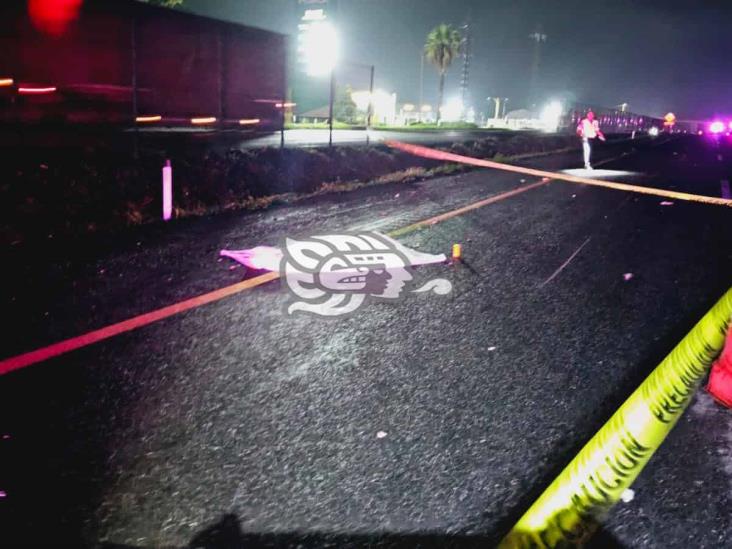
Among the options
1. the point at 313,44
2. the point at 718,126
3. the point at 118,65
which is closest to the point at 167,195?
the point at 118,65

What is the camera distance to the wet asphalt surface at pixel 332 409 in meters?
2.13

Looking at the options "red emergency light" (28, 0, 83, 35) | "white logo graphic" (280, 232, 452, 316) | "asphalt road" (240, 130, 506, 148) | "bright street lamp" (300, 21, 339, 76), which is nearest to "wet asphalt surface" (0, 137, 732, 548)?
"white logo graphic" (280, 232, 452, 316)

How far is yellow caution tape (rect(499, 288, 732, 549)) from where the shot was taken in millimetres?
2014

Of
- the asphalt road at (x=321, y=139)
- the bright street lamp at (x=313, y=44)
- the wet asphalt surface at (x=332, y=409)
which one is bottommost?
the wet asphalt surface at (x=332, y=409)

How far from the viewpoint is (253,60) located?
12.8 metres

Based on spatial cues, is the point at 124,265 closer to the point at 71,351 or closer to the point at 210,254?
the point at 210,254

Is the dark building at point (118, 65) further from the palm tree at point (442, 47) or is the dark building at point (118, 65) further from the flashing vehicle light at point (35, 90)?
the palm tree at point (442, 47)

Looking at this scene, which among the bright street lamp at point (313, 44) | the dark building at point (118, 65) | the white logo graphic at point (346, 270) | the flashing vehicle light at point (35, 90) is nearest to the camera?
the white logo graphic at point (346, 270)

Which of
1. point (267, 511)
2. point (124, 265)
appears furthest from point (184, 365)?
point (124, 265)

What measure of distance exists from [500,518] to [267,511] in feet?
3.13

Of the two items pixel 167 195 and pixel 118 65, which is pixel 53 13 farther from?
pixel 167 195

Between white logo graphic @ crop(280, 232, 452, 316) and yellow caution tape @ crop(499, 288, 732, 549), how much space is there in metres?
2.24

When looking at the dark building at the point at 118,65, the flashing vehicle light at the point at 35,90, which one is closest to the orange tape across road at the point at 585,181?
the dark building at the point at 118,65

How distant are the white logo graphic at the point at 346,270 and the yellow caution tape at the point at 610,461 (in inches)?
88.3
